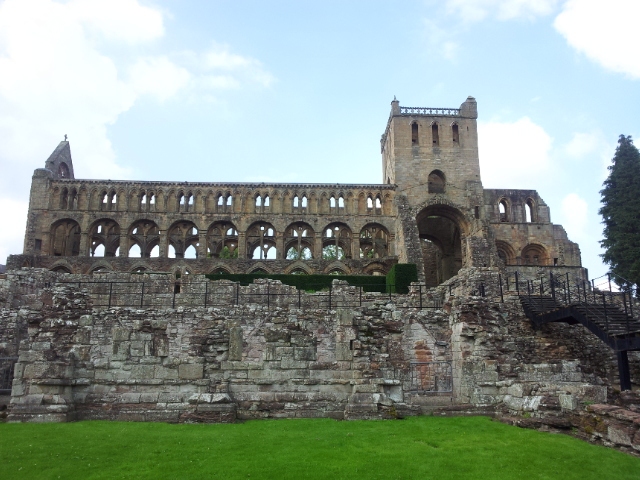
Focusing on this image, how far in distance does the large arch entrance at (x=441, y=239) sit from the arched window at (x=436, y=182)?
2.54 meters

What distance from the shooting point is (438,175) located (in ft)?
170

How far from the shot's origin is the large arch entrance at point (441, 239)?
157 feet

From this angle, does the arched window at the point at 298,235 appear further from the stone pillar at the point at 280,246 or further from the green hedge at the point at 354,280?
the green hedge at the point at 354,280

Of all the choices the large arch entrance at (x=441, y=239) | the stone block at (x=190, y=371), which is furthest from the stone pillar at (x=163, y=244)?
the stone block at (x=190, y=371)

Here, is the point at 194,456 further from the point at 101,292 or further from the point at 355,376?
the point at 101,292

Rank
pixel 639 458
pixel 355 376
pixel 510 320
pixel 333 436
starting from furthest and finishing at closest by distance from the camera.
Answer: pixel 510 320 → pixel 355 376 → pixel 333 436 → pixel 639 458

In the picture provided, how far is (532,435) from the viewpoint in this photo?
11742 millimetres

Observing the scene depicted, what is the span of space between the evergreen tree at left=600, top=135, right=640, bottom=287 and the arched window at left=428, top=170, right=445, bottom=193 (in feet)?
47.0

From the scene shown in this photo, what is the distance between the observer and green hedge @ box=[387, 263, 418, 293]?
35875mm

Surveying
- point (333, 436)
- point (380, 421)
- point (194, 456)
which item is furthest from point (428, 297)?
point (194, 456)

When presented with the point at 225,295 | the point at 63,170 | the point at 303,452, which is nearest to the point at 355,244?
the point at 225,295

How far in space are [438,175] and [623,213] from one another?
17.6 meters

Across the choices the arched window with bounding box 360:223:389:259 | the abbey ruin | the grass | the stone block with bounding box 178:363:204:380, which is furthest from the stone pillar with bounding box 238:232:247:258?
the grass

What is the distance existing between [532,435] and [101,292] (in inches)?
980
